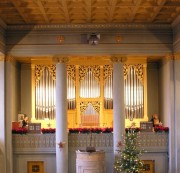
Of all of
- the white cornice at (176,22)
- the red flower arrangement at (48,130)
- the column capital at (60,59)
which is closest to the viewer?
the white cornice at (176,22)

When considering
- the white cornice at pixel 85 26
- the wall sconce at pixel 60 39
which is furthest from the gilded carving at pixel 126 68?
the wall sconce at pixel 60 39

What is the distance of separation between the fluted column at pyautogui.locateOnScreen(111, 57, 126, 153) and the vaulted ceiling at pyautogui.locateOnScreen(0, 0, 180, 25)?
1460 mm

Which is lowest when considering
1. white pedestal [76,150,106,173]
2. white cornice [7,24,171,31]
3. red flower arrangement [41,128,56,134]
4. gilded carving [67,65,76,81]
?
white pedestal [76,150,106,173]

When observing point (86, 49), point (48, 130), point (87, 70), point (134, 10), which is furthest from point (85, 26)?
point (48, 130)

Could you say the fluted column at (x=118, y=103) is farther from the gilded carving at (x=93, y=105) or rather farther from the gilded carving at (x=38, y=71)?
the gilded carving at (x=38, y=71)

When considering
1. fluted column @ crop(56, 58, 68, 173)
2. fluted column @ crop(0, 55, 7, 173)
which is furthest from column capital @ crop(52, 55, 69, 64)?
fluted column @ crop(0, 55, 7, 173)

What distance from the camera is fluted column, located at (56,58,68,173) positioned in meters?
15.8

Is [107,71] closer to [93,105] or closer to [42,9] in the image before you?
[93,105]

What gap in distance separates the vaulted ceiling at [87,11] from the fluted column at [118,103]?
4.79 feet

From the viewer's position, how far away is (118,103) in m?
16.0

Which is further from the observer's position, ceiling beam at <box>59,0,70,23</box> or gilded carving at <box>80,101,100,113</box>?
gilded carving at <box>80,101,100,113</box>

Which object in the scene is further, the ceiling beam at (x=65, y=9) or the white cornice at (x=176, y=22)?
the white cornice at (x=176, y=22)

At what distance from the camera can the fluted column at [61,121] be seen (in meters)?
15.8

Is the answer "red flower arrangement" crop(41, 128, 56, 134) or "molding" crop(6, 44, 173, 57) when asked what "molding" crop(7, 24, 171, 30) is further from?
"red flower arrangement" crop(41, 128, 56, 134)
